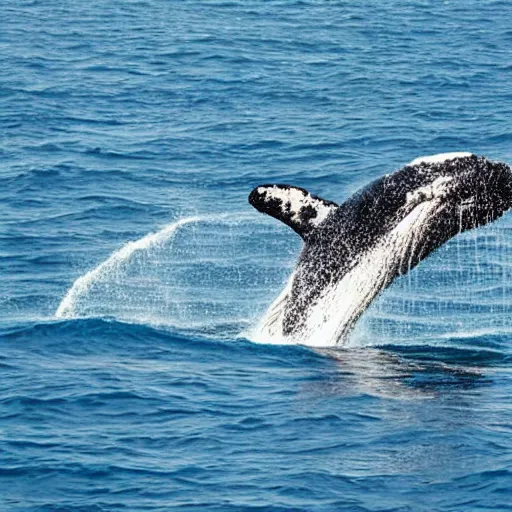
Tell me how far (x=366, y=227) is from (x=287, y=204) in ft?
4.61

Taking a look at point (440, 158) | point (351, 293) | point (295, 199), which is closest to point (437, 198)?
point (440, 158)

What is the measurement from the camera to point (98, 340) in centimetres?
2705

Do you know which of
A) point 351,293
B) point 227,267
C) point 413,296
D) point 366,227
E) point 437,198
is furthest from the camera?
point 227,267

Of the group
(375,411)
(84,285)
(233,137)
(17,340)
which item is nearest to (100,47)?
(233,137)

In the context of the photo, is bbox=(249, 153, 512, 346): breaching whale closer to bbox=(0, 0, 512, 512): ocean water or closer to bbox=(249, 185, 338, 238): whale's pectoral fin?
bbox=(249, 185, 338, 238): whale's pectoral fin

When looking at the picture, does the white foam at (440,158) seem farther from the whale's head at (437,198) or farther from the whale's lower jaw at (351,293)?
the whale's lower jaw at (351,293)

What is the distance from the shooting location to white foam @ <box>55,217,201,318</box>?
3064 cm

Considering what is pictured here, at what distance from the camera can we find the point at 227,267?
113 ft

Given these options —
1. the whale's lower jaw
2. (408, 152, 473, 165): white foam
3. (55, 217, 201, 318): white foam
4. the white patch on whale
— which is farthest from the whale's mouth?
(55, 217, 201, 318): white foam

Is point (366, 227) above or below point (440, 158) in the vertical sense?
below

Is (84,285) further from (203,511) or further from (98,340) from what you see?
(203,511)

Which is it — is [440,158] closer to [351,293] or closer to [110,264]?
[351,293]

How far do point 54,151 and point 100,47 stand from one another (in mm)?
13620

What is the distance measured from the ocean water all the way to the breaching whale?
798 millimetres
